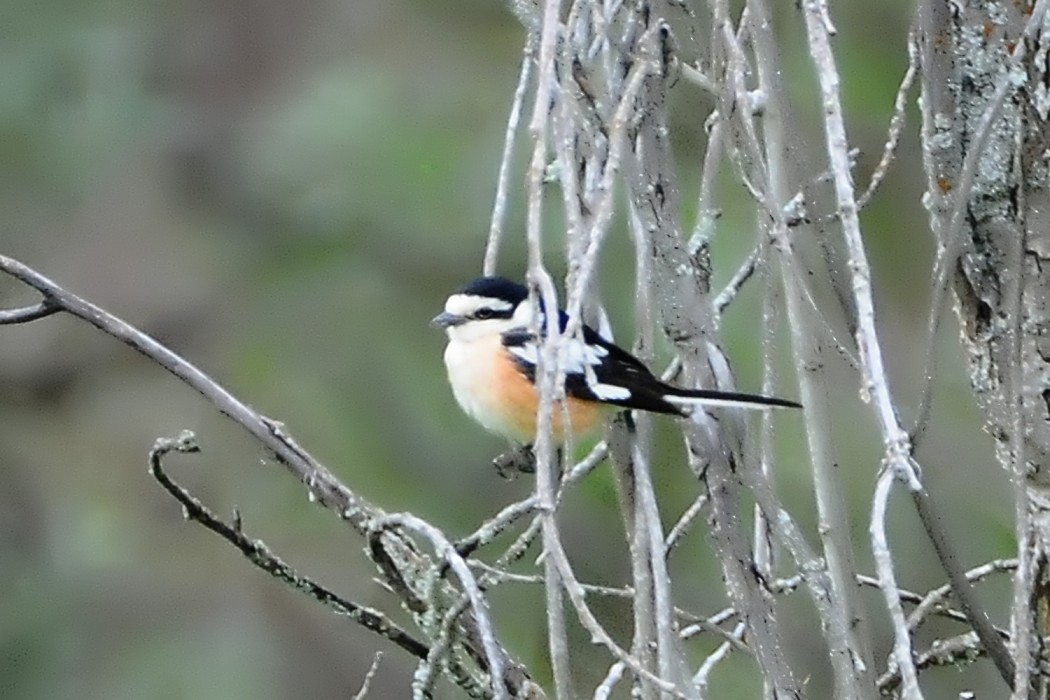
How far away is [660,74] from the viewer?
2094 millimetres

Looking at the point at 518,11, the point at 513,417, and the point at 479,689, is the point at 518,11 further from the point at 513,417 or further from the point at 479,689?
the point at 513,417

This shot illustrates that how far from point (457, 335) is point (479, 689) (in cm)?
144

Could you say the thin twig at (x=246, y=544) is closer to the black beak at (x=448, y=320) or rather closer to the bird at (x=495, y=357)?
the bird at (x=495, y=357)

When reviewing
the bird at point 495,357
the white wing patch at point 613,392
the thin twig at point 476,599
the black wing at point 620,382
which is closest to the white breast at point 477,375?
the bird at point 495,357

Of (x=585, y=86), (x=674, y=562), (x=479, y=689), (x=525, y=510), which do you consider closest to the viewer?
(x=525, y=510)

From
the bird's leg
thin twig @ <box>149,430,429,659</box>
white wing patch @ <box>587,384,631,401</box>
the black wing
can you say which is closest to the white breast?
the bird's leg

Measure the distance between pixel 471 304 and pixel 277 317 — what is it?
10.5ft

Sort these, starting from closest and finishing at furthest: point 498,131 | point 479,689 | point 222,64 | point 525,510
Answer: point 525,510, point 479,689, point 498,131, point 222,64

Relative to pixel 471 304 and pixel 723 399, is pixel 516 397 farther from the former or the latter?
pixel 723 399

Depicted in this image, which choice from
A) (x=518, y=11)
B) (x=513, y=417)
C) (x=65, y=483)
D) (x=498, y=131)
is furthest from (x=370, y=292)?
A: (x=518, y=11)

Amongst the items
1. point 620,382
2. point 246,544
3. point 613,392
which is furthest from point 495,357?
point 246,544

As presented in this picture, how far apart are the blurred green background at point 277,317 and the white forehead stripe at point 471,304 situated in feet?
4.72

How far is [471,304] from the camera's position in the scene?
351 cm

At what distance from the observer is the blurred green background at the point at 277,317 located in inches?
217
